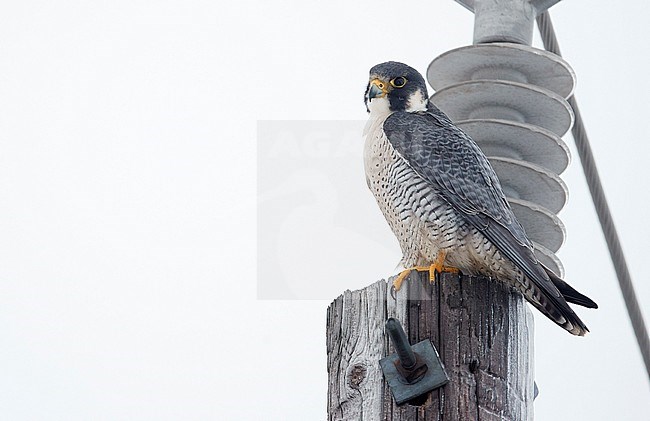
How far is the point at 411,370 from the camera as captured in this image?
263 cm

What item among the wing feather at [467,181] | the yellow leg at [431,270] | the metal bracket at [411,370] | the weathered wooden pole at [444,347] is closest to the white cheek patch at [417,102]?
the wing feather at [467,181]

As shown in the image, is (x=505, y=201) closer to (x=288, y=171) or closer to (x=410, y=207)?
(x=410, y=207)

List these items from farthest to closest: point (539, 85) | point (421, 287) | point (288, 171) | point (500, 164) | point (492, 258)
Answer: point (288, 171), point (539, 85), point (500, 164), point (492, 258), point (421, 287)

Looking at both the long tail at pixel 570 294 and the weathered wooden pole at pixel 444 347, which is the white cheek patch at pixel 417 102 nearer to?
the long tail at pixel 570 294

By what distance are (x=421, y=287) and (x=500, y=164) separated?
1330 mm

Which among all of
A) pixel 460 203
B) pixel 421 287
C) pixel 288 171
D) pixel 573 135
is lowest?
pixel 421 287

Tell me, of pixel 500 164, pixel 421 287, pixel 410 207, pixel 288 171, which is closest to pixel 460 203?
pixel 410 207

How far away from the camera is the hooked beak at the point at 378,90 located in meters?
4.31

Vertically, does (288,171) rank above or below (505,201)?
above

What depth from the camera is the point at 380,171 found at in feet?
12.9

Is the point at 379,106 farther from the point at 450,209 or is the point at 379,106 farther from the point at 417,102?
the point at 450,209

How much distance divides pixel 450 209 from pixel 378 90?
0.86 meters

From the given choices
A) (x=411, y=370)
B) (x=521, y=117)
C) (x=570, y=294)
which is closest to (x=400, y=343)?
(x=411, y=370)

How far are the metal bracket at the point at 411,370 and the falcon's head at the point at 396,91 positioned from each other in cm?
180
